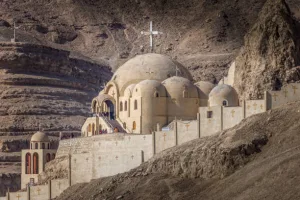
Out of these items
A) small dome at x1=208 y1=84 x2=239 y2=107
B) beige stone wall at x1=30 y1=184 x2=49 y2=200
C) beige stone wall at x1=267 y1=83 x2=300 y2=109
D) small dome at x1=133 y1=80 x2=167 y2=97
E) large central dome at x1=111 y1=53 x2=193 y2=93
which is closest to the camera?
beige stone wall at x1=267 y1=83 x2=300 y2=109

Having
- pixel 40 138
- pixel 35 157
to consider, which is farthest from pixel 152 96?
pixel 40 138

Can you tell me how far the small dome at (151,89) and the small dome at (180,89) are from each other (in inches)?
15.8

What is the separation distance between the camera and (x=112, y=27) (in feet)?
575

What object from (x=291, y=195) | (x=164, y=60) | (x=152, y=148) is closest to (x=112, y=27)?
(x=164, y=60)

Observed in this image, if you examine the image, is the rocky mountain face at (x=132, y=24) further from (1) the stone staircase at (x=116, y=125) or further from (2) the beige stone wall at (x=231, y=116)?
(2) the beige stone wall at (x=231, y=116)

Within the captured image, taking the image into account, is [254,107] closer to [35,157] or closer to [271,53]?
[271,53]

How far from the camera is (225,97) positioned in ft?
311

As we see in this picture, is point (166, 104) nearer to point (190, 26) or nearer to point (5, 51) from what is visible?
point (5, 51)

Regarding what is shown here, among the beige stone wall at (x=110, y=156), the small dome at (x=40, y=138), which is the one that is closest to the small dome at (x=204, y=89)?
the beige stone wall at (x=110, y=156)

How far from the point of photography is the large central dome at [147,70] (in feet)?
338

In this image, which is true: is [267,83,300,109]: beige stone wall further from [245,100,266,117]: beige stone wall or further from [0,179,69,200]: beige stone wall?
[0,179,69,200]: beige stone wall

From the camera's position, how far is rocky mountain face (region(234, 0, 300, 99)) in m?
90.4

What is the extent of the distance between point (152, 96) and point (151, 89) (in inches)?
17.3

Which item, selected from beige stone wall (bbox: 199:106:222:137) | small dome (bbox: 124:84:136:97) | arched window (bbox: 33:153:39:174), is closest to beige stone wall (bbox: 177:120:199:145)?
beige stone wall (bbox: 199:106:222:137)
